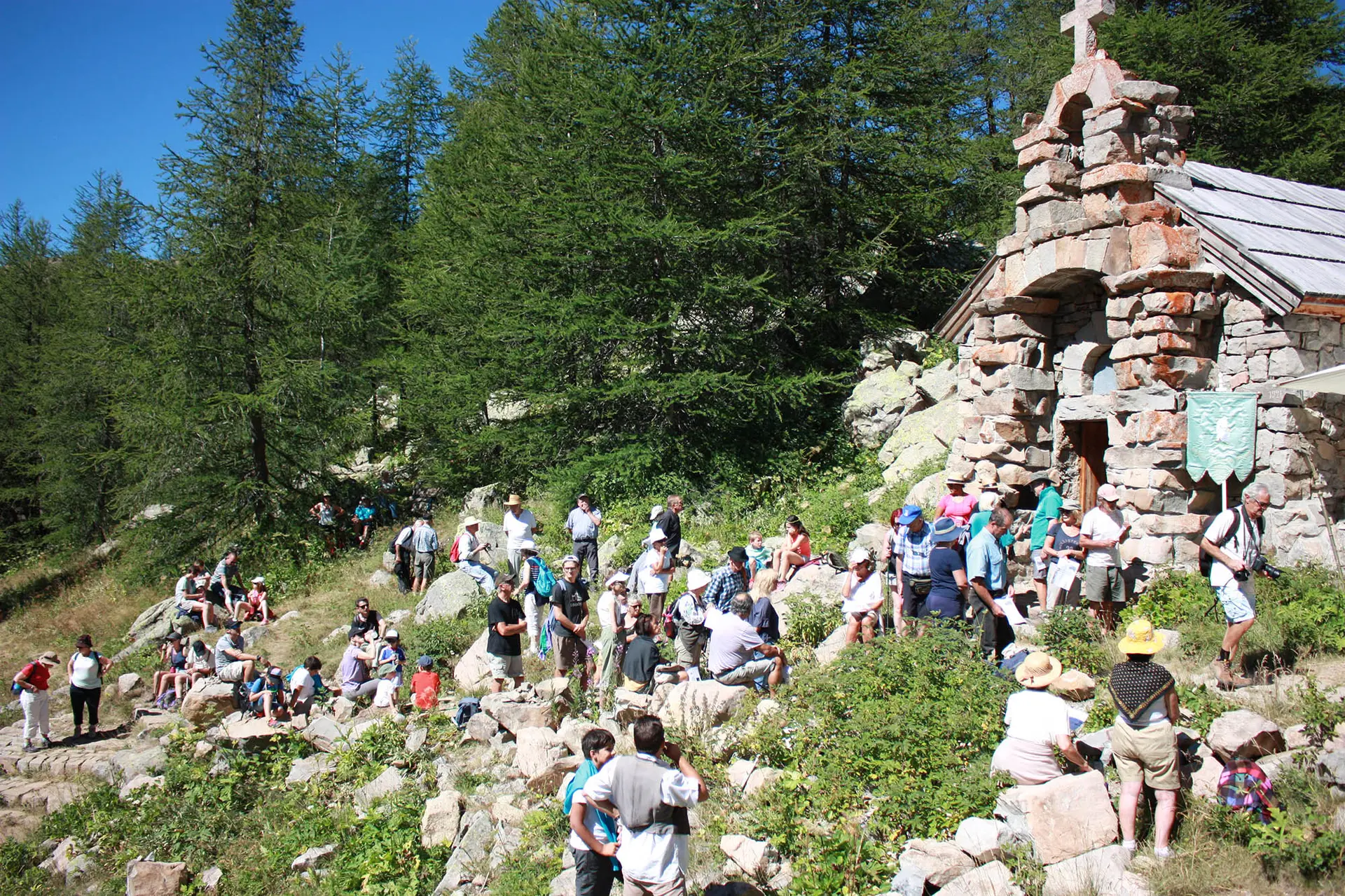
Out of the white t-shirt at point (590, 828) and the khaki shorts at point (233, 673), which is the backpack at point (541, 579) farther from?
the white t-shirt at point (590, 828)

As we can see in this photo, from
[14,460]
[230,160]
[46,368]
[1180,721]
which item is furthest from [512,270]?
[14,460]

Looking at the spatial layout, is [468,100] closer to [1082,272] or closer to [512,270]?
[512,270]

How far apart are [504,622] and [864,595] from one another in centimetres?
408

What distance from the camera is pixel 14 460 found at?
29.3 meters

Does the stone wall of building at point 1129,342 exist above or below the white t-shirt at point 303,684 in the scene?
above

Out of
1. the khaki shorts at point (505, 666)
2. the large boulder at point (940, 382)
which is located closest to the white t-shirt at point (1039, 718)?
the khaki shorts at point (505, 666)

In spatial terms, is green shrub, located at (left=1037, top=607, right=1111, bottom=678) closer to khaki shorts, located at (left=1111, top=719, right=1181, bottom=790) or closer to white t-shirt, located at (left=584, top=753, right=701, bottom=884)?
khaki shorts, located at (left=1111, top=719, right=1181, bottom=790)

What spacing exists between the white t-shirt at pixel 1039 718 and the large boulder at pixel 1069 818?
32 cm

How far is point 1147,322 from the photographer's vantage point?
944cm

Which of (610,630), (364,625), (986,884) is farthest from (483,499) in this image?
(986,884)

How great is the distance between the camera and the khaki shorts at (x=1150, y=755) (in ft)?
17.2

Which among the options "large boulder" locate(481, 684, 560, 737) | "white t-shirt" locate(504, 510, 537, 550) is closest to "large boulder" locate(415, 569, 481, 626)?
"white t-shirt" locate(504, 510, 537, 550)

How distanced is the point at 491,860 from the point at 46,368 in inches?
1168

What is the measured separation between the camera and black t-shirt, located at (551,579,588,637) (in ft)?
31.6
